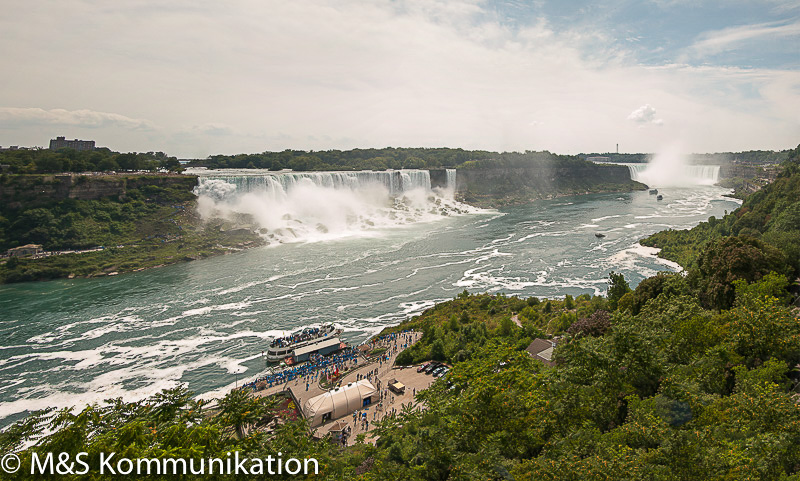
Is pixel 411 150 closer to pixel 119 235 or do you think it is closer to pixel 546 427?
pixel 119 235

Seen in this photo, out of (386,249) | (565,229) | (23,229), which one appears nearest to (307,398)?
(386,249)

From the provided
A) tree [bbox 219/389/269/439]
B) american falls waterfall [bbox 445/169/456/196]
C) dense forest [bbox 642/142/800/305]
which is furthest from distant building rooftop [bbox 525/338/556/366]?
american falls waterfall [bbox 445/169/456/196]

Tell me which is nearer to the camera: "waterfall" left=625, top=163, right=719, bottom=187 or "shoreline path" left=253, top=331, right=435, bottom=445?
"shoreline path" left=253, top=331, right=435, bottom=445

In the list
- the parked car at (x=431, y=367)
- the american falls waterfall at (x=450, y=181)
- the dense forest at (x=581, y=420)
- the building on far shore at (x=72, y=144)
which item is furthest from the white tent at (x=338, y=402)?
the building on far shore at (x=72, y=144)

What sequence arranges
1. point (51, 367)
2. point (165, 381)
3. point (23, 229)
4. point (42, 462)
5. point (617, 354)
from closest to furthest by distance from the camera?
point (42, 462)
point (617, 354)
point (165, 381)
point (51, 367)
point (23, 229)

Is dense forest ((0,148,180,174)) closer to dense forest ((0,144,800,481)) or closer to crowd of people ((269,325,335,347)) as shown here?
crowd of people ((269,325,335,347))

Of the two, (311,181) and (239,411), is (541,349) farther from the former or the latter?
(311,181)
